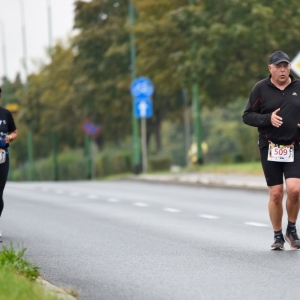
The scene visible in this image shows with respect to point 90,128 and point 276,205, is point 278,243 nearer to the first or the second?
point 276,205


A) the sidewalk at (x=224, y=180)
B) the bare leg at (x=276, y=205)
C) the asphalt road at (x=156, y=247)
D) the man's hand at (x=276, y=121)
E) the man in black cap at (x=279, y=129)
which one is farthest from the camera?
the sidewalk at (x=224, y=180)

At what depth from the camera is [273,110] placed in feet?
39.3

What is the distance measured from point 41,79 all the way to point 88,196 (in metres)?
52.8

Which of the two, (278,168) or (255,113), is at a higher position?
(255,113)

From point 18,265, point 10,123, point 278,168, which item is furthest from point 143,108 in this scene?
point 18,265

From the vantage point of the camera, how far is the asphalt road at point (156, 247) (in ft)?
30.5

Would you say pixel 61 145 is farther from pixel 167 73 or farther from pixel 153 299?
pixel 153 299

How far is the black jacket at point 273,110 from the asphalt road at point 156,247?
3.79 ft

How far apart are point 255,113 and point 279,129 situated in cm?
33

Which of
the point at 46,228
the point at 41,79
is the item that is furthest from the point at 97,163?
the point at 46,228

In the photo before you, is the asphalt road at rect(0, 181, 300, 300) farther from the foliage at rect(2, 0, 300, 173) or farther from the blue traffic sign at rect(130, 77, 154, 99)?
the blue traffic sign at rect(130, 77, 154, 99)

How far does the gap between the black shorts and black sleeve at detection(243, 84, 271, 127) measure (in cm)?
32

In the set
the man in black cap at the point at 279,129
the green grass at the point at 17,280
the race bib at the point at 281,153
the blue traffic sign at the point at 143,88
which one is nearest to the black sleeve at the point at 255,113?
the man in black cap at the point at 279,129

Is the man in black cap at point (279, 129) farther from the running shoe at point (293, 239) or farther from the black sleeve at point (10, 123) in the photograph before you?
the black sleeve at point (10, 123)
